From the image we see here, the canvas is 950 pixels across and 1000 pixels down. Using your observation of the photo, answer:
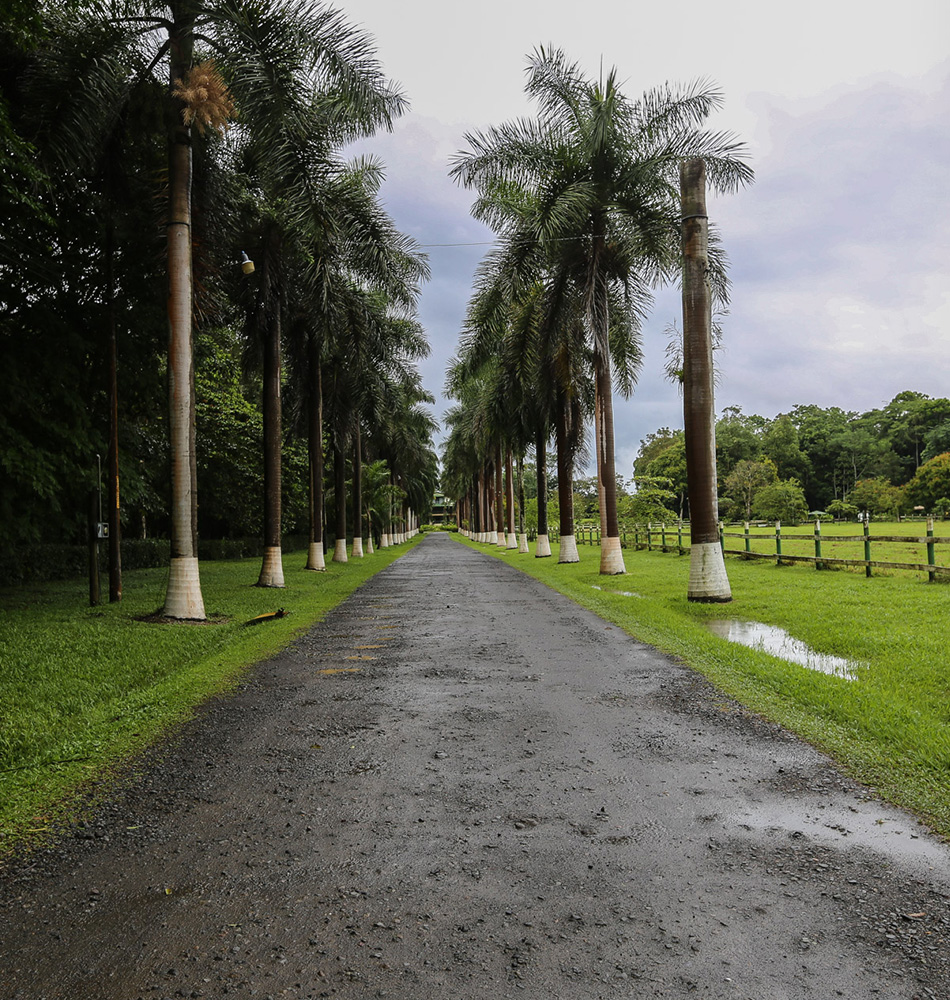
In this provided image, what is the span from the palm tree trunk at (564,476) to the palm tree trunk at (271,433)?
9.84 m

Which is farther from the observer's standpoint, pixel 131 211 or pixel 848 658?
pixel 131 211

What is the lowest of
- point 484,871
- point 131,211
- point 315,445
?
point 484,871

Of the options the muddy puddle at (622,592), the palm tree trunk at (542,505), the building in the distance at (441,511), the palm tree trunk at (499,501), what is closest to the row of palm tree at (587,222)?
the muddy puddle at (622,592)

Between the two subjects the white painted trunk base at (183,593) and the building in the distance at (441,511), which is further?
the building in the distance at (441,511)

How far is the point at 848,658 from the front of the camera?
25.4 ft

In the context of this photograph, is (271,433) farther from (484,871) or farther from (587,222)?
(484,871)

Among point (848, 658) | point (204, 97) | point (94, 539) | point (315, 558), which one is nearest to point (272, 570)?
point (94, 539)

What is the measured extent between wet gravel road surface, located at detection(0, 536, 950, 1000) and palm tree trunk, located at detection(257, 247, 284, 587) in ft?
41.8

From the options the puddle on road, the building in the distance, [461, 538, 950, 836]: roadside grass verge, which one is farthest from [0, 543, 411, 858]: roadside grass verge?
the building in the distance

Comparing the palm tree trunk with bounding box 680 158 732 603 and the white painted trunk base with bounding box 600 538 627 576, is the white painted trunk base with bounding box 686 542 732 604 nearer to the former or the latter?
the palm tree trunk with bounding box 680 158 732 603

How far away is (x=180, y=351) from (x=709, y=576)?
9053mm

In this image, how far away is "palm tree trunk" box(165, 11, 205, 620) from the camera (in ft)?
38.9

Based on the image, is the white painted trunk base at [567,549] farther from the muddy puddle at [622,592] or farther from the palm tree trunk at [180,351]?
the palm tree trunk at [180,351]

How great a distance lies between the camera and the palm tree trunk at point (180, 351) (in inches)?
467
